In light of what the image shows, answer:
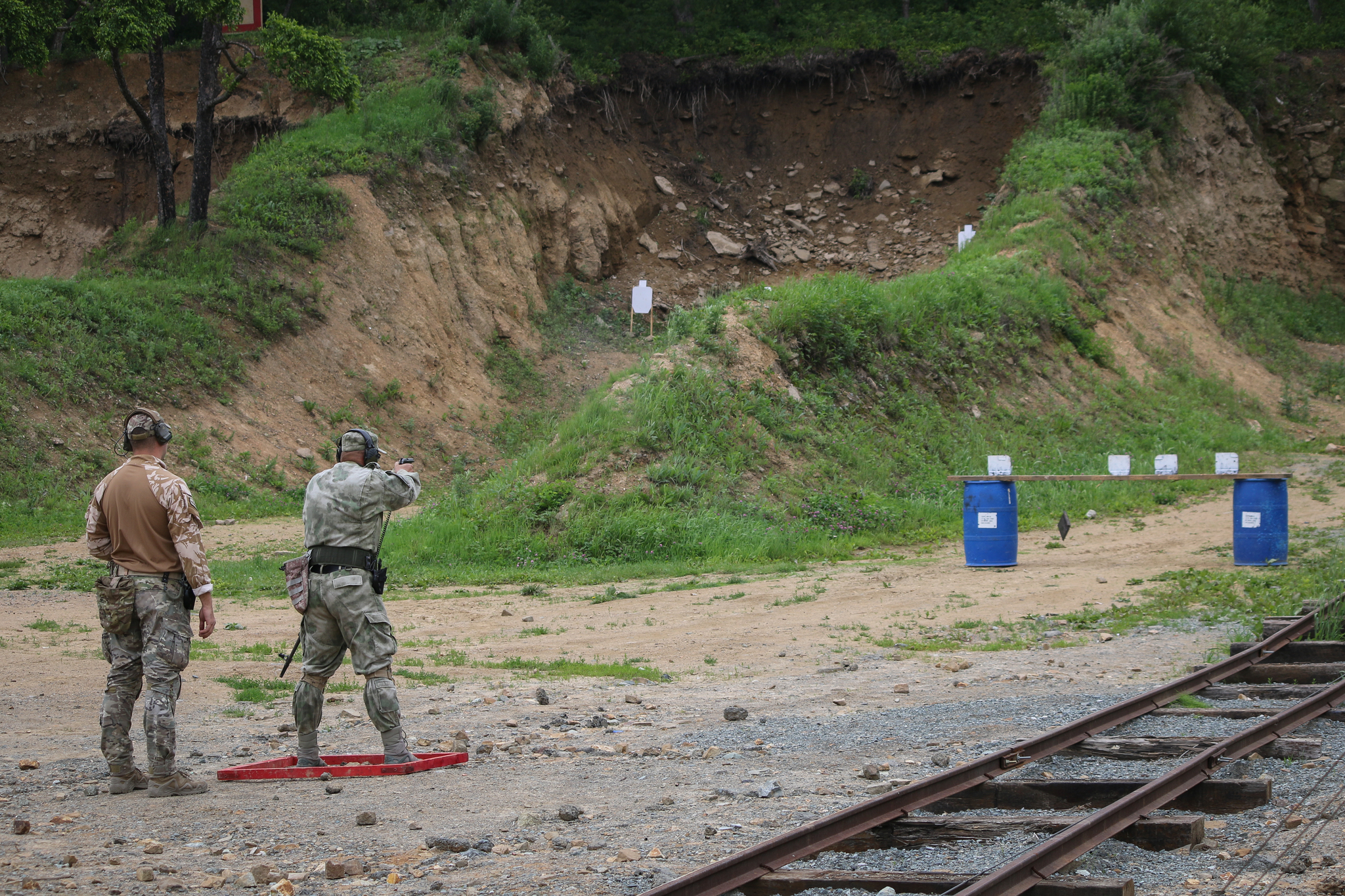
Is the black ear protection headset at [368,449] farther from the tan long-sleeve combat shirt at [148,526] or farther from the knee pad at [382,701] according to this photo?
the knee pad at [382,701]

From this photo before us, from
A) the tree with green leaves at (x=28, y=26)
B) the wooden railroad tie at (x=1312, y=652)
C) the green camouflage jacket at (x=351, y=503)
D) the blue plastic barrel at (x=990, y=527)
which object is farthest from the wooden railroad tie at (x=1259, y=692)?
the tree with green leaves at (x=28, y=26)

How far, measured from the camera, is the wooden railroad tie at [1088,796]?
5938 millimetres

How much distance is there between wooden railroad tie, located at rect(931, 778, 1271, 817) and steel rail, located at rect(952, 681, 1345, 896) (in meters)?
0.10

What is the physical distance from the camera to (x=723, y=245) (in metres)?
37.3

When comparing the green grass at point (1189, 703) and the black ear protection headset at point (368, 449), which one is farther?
the green grass at point (1189, 703)

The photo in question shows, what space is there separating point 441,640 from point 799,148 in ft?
103

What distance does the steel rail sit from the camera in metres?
4.64

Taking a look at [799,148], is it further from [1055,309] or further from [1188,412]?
[1188,412]

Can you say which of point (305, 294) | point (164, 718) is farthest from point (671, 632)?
point (305, 294)

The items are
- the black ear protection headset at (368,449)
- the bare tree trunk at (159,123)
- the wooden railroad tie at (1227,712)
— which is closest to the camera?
the black ear protection headset at (368,449)

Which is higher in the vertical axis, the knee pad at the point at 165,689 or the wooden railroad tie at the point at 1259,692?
the knee pad at the point at 165,689

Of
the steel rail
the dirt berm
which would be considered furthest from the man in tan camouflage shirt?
the dirt berm

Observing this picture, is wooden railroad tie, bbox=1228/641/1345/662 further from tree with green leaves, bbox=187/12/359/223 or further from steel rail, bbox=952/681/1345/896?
tree with green leaves, bbox=187/12/359/223

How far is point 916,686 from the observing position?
970 centimetres
